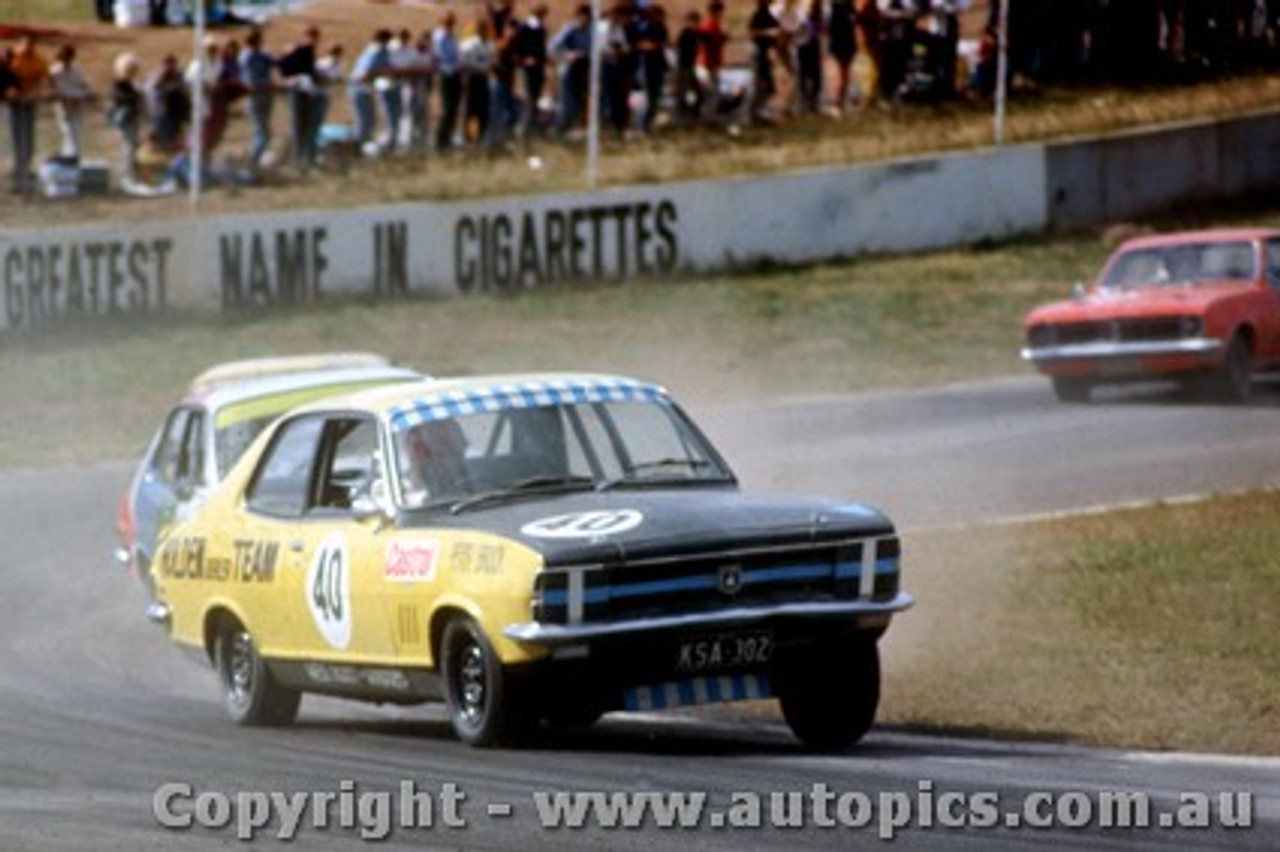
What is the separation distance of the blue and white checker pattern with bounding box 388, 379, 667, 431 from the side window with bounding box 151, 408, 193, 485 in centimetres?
452

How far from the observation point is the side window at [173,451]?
16.2m

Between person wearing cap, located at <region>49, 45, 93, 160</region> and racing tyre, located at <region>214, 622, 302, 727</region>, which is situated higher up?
person wearing cap, located at <region>49, 45, 93, 160</region>

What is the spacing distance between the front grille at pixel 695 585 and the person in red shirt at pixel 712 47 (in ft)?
66.8

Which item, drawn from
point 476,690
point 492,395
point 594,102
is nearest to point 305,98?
point 594,102

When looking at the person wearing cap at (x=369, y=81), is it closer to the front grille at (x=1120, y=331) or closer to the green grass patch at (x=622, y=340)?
the green grass patch at (x=622, y=340)

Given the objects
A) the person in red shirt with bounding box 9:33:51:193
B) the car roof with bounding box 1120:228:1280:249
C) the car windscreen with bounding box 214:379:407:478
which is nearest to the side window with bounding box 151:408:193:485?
the car windscreen with bounding box 214:379:407:478

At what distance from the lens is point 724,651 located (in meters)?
10.6

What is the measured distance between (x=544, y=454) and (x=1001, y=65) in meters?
21.0

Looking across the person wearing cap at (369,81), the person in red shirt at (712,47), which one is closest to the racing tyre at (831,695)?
the person wearing cap at (369,81)

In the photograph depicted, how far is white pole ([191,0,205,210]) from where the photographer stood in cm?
2669

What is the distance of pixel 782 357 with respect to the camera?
2703 centimetres

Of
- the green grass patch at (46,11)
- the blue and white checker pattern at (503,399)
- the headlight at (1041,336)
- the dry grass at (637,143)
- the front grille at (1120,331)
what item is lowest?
the headlight at (1041,336)

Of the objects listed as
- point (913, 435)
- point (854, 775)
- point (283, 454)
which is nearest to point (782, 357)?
point (913, 435)

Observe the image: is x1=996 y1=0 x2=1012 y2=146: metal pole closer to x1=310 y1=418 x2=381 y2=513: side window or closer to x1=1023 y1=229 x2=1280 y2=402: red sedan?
x1=1023 y1=229 x2=1280 y2=402: red sedan
